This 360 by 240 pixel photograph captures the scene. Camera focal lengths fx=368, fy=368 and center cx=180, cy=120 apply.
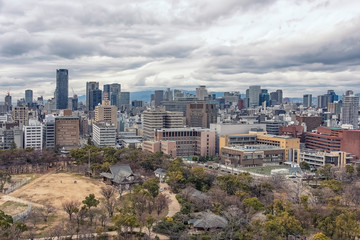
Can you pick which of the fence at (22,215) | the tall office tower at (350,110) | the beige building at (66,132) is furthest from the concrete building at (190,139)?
the tall office tower at (350,110)

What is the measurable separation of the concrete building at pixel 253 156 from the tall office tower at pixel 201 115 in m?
42.3

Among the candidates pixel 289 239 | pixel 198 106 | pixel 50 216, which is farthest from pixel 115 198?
pixel 198 106

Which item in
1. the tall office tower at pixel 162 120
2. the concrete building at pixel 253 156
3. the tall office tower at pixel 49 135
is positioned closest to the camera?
the concrete building at pixel 253 156

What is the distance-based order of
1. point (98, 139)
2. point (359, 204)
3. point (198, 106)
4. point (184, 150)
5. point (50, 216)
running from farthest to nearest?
point (198, 106), point (98, 139), point (184, 150), point (359, 204), point (50, 216)

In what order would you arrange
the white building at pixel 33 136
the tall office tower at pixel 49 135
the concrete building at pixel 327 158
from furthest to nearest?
the tall office tower at pixel 49 135 < the white building at pixel 33 136 < the concrete building at pixel 327 158

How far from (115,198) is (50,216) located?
8.33 m

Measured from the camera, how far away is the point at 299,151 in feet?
237

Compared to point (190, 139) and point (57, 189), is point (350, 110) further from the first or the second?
point (57, 189)

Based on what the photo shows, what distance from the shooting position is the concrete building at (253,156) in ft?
225

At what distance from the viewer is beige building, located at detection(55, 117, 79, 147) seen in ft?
305

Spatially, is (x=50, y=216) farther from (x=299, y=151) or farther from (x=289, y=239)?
(x=299, y=151)

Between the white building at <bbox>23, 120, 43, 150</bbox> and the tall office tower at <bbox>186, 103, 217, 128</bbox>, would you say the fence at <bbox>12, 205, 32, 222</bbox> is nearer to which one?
the white building at <bbox>23, 120, 43, 150</bbox>

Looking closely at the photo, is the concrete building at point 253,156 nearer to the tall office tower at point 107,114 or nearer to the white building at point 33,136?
the white building at point 33,136

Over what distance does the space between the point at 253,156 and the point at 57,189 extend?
3823cm
